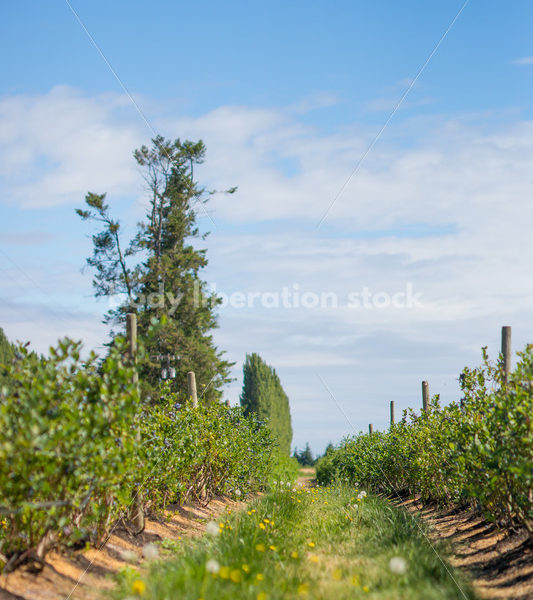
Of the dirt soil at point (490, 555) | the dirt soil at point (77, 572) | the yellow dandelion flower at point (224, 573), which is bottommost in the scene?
the dirt soil at point (490, 555)

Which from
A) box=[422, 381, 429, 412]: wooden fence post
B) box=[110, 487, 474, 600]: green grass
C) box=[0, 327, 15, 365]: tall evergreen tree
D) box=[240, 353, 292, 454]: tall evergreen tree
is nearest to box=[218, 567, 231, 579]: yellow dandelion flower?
box=[110, 487, 474, 600]: green grass

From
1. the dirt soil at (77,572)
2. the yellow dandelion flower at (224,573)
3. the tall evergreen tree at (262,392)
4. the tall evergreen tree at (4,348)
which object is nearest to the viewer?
the yellow dandelion flower at (224,573)

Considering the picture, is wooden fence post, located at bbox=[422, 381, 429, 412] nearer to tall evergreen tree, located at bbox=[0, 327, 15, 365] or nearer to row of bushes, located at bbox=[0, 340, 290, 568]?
row of bushes, located at bbox=[0, 340, 290, 568]

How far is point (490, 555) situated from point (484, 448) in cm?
145

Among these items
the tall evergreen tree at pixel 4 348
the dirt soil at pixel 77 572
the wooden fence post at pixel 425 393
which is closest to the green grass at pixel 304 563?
the dirt soil at pixel 77 572

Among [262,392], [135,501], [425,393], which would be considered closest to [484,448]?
[135,501]

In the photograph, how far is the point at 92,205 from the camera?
24797 mm

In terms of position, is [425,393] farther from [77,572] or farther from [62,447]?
[62,447]

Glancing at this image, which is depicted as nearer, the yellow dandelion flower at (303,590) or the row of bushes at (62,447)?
the yellow dandelion flower at (303,590)

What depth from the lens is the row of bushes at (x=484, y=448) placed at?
5.62 m

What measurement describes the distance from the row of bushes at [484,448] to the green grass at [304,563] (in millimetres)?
931

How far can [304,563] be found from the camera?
507cm

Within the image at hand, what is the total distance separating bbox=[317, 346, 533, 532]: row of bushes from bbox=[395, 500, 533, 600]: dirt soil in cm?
28

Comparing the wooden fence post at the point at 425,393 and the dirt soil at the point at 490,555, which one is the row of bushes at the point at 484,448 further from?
the wooden fence post at the point at 425,393
